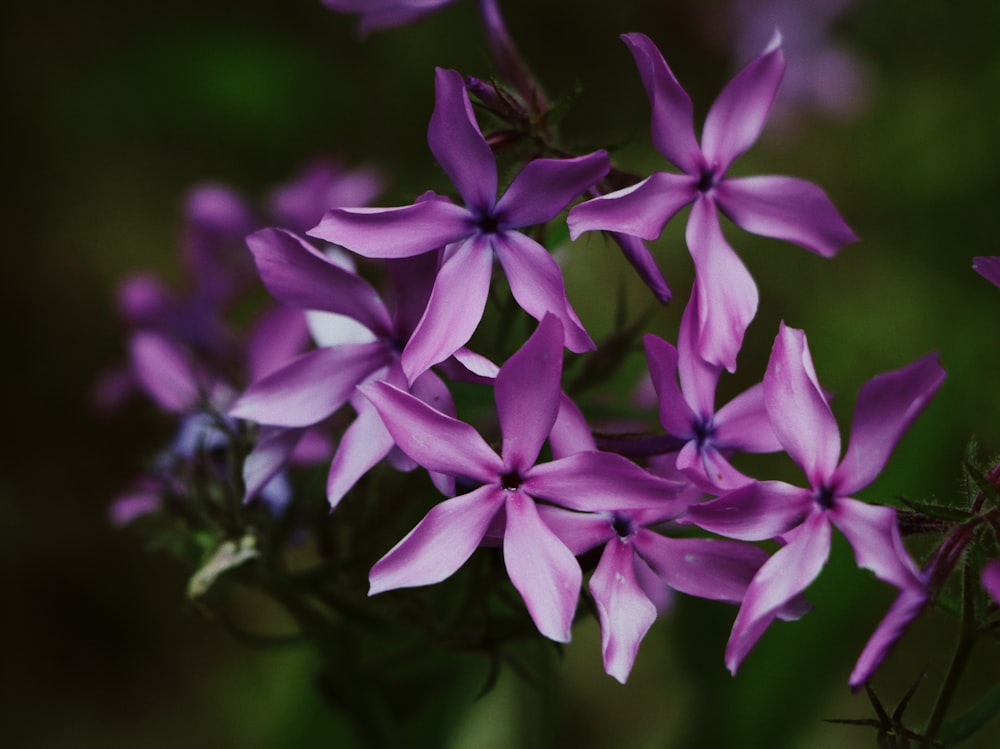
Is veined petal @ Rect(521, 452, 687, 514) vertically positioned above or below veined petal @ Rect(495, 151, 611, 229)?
below

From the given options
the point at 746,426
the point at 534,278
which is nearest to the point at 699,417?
the point at 746,426

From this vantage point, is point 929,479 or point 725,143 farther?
point 929,479

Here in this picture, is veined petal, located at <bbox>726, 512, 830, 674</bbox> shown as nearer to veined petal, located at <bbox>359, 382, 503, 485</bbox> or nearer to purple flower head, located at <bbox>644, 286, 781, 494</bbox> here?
purple flower head, located at <bbox>644, 286, 781, 494</bbox>

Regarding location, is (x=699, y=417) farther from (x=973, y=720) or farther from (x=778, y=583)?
(x=973, y=720)

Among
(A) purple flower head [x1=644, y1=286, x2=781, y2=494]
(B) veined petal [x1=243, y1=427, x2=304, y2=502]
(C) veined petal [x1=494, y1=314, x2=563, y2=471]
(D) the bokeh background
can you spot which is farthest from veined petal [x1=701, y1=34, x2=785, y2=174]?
(D) the bokeh background

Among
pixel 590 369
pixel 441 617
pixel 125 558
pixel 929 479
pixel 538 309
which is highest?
pixel 538 309

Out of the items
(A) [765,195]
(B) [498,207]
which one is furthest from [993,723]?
(B) [498,207]

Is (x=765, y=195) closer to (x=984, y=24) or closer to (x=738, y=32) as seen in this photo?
(x=984, y=24)
